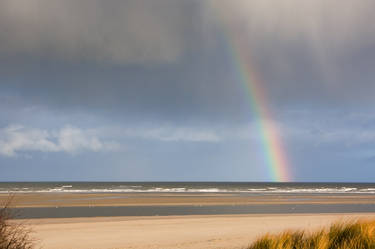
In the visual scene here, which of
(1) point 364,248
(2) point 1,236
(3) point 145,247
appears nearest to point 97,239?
(3) point 145,247

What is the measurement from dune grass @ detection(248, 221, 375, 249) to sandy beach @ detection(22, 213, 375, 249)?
181cm

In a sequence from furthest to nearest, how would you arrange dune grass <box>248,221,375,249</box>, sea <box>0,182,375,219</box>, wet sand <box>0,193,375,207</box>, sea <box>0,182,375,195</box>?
sea <box>0,182,375,195</box>
wet sand <box>0,193,375,207</box>
sea <box>0,182,375,219</box>
dune grass <box>248,221,375,249</box>

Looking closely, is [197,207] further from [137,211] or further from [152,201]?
[152,201]

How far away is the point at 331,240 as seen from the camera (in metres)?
10.9

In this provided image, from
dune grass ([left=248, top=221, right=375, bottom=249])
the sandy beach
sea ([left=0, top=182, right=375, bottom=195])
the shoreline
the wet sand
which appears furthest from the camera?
sea ([left=0, top=182, right=375, bottom=195])

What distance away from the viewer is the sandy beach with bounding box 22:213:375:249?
48.5ft

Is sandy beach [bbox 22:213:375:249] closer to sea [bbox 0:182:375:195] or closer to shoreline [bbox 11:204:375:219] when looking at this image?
shoreline [bbox 11:204:375:219]

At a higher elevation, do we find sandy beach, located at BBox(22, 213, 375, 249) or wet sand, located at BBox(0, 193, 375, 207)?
wet sand, located at BBox(0, 193, 375, 207)

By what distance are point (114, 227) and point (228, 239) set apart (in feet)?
21.7

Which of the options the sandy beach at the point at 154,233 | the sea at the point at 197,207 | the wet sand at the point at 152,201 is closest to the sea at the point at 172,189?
the sea at the point at 197,207

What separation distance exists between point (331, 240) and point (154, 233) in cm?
895

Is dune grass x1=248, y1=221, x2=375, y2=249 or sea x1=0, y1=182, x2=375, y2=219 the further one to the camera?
sea x1=0, y1=182, x2=375, y2=219

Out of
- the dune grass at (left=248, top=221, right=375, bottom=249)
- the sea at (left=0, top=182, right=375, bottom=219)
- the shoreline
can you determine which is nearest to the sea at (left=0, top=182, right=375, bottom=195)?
the sea at (left=0, top=182, right=375, bottom=219)

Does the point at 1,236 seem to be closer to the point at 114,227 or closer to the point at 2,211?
the point at 2,211
